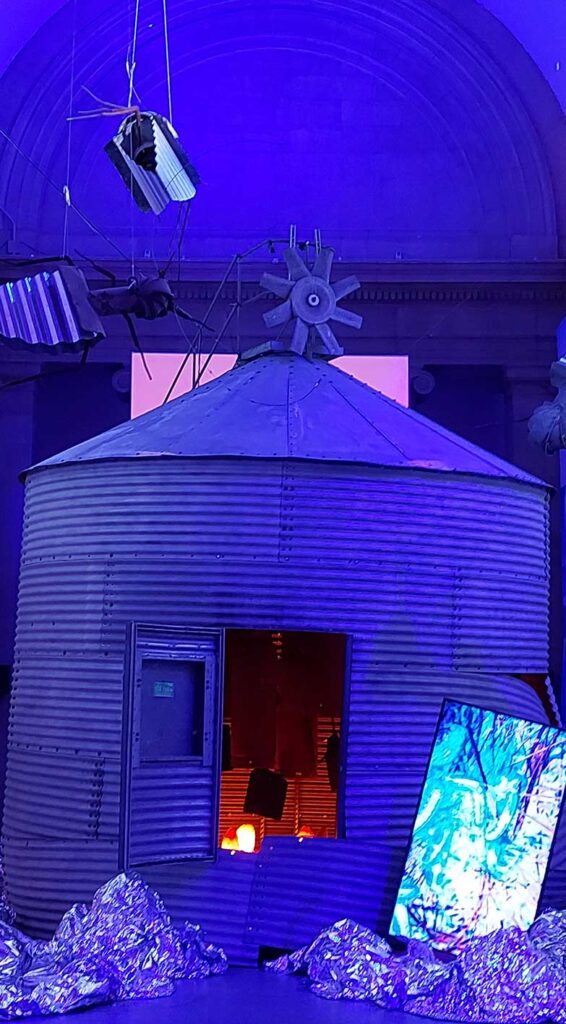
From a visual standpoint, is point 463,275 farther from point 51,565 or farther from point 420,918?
point 420,918

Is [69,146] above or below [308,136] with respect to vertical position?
below

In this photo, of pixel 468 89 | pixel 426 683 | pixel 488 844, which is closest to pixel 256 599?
pixel 426 683

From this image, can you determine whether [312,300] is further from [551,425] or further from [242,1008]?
[242,1008]

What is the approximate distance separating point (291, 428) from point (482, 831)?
3170mm

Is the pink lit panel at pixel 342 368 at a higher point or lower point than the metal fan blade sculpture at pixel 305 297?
higher

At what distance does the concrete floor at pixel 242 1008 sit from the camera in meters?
6.88

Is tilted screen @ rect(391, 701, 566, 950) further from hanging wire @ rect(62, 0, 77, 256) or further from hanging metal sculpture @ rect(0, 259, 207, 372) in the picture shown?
hanging wire @ rect(62, 0, 77, 256)

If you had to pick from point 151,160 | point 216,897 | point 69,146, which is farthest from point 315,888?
point 69,146

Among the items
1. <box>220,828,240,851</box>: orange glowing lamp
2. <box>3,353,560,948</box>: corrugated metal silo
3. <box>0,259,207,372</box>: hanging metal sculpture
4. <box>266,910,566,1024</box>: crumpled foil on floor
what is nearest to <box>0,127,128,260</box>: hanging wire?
<box>0,259,207,372</box>: hanging metal sculpture

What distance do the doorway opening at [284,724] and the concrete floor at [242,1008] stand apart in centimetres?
392

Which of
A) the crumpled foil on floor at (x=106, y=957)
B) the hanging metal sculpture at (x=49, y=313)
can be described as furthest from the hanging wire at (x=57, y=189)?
the crumpled foil on floor at (x=106, y=957)

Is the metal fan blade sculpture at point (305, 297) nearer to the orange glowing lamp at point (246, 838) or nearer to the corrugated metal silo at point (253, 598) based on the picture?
the corrugated metal silo at point (253, 598)

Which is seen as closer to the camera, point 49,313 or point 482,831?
point 482,831

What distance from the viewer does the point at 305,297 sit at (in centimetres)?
1041
